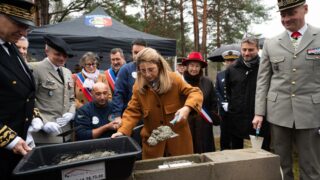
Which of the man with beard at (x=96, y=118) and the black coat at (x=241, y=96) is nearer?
the man with beard at (x=96, y=118)

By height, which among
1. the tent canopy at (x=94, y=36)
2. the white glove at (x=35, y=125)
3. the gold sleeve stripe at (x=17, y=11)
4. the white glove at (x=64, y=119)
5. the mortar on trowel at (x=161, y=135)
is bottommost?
the mortar on trowel at (x=161, y=135)

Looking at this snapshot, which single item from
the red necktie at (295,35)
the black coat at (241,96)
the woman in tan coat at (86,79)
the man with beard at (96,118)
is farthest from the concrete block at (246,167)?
the woman in tan coat at (86,79)

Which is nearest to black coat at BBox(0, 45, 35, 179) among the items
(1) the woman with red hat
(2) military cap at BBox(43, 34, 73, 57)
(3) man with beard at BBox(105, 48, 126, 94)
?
(2) military cap at BBox(43, 34, 73, 57)

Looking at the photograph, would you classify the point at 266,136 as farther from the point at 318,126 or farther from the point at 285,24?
the point at 285,24

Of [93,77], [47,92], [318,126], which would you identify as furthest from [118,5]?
[318,126]

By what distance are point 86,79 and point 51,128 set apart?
5.23 feet

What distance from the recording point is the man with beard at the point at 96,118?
3.03 meters

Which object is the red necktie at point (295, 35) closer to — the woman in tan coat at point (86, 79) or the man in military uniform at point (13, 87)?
the man in military uniform at point (13, 87)

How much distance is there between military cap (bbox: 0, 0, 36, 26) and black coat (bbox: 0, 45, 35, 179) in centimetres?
23

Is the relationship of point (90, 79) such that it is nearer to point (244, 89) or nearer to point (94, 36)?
point (244, 89)

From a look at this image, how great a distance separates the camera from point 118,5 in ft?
47.1

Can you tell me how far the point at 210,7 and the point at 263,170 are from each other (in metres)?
16.8

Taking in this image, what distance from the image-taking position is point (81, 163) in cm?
138

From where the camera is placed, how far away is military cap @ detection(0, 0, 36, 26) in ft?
5.29
